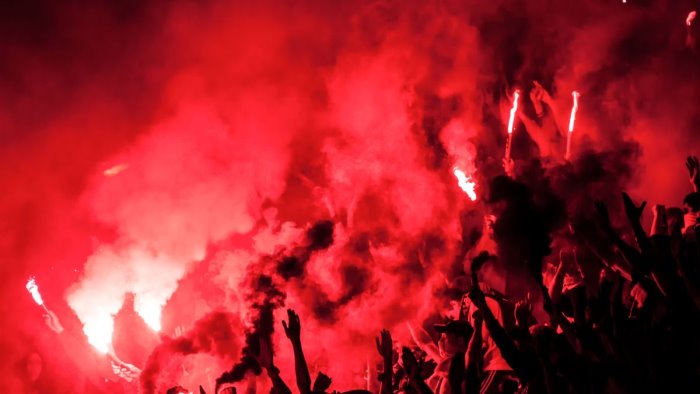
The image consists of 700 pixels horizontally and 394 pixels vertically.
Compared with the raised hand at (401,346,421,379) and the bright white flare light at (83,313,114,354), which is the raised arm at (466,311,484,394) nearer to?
the raised hand at (401,346,421,379)

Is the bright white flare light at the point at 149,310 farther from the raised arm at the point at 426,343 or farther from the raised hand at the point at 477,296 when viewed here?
the raised hand at the point at 477,296

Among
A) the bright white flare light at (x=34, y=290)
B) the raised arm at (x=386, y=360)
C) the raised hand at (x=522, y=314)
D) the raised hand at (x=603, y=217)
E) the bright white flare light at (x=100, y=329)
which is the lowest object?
the raised hand at (x=522, y=314)

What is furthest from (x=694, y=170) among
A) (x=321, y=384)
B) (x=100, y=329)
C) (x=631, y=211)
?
(x=100, y=329)

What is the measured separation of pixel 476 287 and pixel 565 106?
36.9 feet

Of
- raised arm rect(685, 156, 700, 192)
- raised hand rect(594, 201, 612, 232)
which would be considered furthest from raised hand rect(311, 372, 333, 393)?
raised arm rect(685, 156, 700, 192)

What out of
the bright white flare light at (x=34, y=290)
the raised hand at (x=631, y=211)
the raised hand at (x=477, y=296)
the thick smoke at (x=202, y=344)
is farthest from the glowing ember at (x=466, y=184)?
the bright white flare light at (x=34, y=290)

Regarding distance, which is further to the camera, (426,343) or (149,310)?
(149,310)

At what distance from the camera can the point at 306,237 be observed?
481 inches

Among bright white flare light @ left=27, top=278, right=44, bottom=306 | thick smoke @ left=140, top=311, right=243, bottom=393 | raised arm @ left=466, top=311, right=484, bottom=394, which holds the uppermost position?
bright white flare light @ left=27, top=278, right=44, bottom=306

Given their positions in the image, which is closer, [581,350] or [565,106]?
[581,350]

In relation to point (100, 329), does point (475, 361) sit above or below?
below

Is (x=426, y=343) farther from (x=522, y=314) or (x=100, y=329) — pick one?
(x=100, y=329)

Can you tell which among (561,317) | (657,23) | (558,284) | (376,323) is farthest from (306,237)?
(561,317)

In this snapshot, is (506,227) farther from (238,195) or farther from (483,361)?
(238,195)
